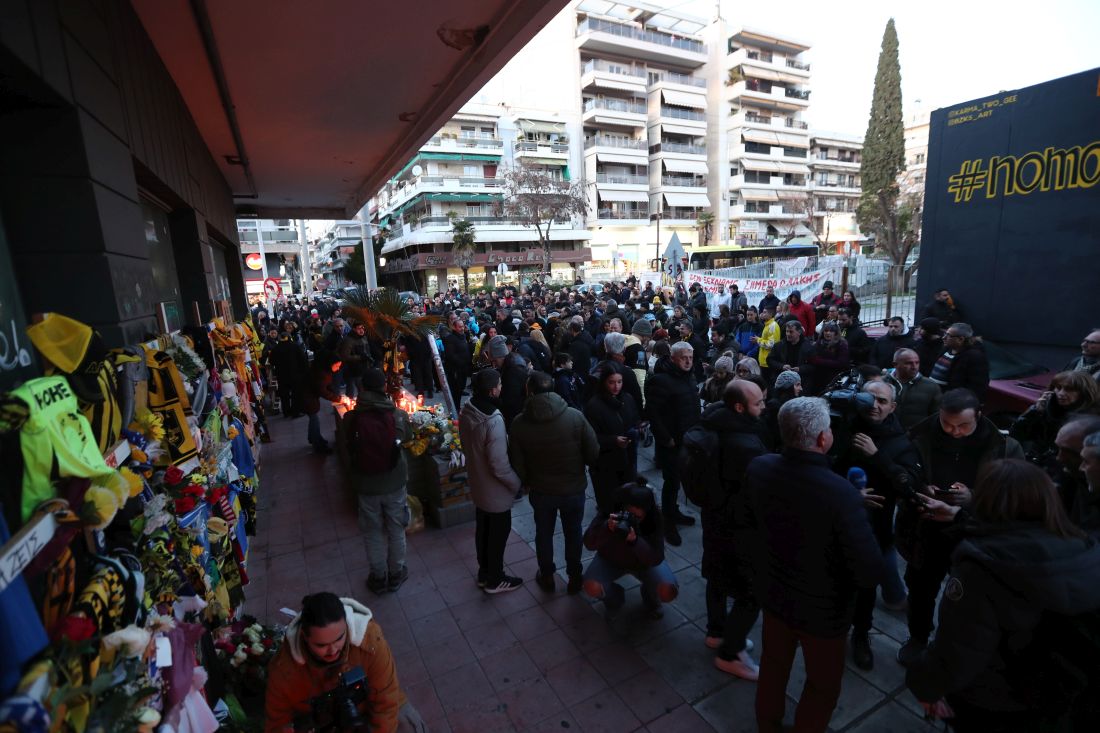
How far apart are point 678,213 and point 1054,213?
144ft

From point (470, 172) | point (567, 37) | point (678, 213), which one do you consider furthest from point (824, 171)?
point (470, 172)

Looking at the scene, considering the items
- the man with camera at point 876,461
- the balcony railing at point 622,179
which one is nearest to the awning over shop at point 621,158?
the balcony railing at point 622,179

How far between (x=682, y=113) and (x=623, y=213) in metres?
12.0

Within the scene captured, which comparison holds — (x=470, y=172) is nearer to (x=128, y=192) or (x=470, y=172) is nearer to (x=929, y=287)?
(x=929, y=287)

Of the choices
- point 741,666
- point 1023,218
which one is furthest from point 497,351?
point 1023,218

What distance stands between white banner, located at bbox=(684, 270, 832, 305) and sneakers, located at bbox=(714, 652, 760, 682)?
12447 millimetres

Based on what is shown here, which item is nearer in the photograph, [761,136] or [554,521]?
[554,521]

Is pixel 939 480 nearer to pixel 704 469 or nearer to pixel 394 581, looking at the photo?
pixel 704 469

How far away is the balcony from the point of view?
44219 millimetres

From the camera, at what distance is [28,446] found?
1374mm

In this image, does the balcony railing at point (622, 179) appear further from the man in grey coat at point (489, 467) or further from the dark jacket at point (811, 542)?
the dark jacket at point (811, 542)

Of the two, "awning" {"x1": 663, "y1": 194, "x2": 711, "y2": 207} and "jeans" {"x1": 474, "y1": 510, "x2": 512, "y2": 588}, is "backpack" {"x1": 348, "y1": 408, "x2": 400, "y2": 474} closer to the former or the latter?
"jeans" {"x1": 474, "y1": 510, "x2": 512, "y2": 588}

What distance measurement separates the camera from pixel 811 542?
2.37 meters

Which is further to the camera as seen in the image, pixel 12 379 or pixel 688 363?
pixel 688 363
